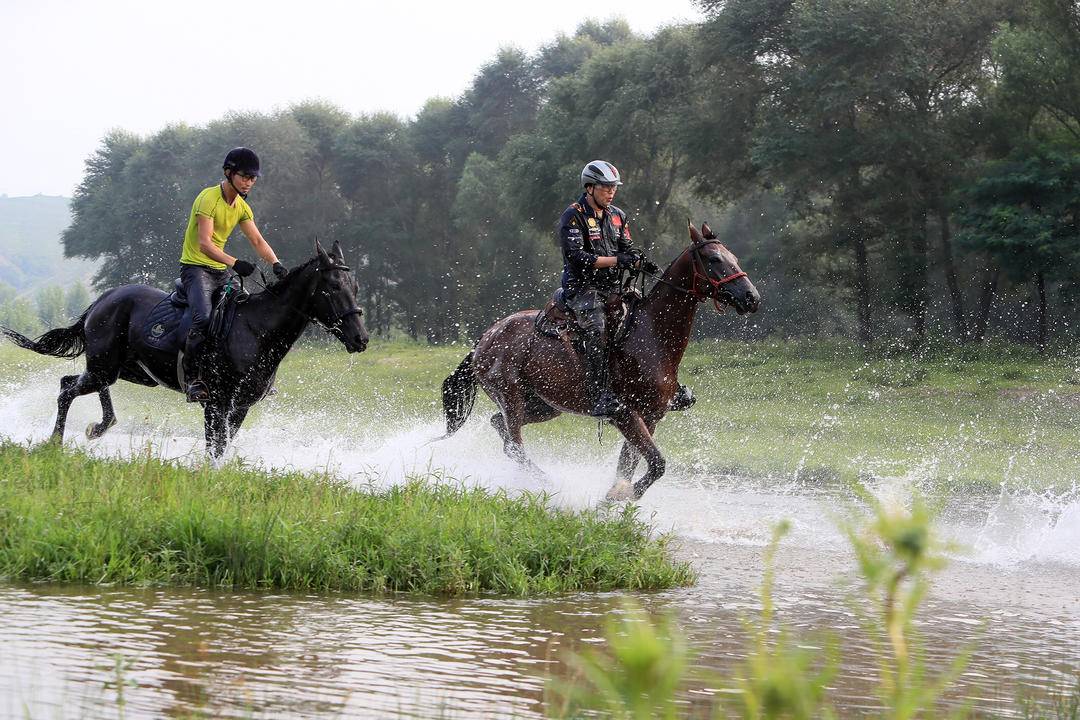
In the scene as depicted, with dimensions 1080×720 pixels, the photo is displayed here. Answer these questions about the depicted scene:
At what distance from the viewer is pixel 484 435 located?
17609 millimetres

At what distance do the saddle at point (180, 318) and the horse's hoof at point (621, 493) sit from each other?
3543 millimetres

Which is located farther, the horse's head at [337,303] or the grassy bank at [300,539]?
the horse's head at [337,303]

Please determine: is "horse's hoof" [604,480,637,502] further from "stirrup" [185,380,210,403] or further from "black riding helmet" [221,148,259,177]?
"black riding helmet" [221,148,259,177]

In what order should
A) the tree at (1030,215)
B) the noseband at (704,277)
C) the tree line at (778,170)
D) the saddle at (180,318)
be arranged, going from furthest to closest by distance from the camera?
the tree line at (778,170), the tree at (1030,215), the saddle at (180,318), the noseband at (704,277)

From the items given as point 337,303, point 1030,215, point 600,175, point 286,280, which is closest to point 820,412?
point 1030,215

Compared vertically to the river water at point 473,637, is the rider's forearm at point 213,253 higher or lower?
higher

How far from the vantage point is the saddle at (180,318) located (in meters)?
11.9

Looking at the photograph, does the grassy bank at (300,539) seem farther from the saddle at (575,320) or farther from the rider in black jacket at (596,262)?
the saddle at (575,320)

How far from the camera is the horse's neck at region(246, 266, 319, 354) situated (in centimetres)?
1178

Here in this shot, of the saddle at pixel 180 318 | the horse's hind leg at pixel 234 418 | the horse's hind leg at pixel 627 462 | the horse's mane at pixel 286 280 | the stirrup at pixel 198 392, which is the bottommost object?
the horse's hind leg at pixel 627 462

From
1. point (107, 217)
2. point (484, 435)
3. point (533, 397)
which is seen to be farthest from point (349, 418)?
point (107, 217)

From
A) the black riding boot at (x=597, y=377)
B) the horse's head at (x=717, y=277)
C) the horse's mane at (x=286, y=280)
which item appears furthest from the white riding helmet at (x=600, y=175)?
the horse's mane at (x=286, y=280)

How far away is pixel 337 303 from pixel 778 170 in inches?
1117

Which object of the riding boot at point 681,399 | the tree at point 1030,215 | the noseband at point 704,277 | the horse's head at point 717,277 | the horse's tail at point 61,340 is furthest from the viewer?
the tree at point 1030,215
